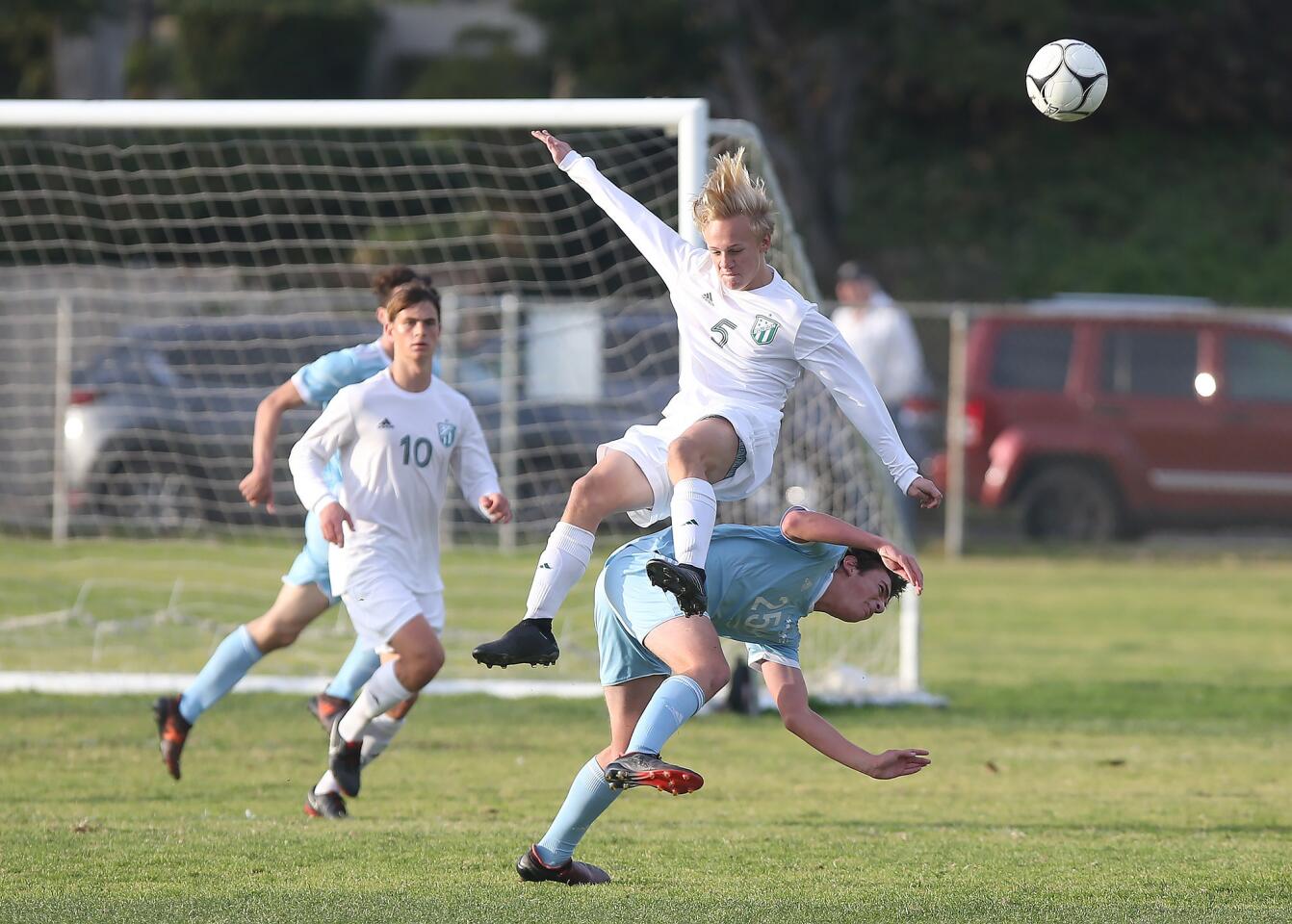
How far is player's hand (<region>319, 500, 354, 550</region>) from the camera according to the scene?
20.2 ft

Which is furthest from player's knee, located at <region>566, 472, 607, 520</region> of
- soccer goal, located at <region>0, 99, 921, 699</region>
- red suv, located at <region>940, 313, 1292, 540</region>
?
red suv, located at <region>940, 313, 1292, 540</region>

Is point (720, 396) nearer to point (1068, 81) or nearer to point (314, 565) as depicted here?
point (1068, 81)

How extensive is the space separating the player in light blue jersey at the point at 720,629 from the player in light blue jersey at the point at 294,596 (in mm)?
2025

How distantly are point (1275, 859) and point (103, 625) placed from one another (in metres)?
7.20

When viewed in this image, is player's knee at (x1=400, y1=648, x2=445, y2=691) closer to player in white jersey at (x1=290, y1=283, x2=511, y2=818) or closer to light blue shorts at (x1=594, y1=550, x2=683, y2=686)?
player in white jersey at (x1=290, y1=283, x2=511, y2=818)

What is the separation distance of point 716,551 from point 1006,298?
2223 cm

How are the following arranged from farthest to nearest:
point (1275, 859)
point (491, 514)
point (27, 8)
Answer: point (27, 8) → point (491, 514) → point (1275, 859)

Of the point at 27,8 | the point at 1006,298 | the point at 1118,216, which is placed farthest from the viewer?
the point at 1118,216

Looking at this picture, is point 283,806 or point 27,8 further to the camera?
point 27,8

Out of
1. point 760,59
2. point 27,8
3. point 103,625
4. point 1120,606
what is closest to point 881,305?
point 1120,606

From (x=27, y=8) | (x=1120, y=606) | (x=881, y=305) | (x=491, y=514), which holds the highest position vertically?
(x=27, y=8)

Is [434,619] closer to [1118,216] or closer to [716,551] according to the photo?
[716,551]

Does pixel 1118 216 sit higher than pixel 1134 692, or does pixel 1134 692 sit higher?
pixel 1118 216

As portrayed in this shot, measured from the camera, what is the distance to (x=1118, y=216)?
28.8m
